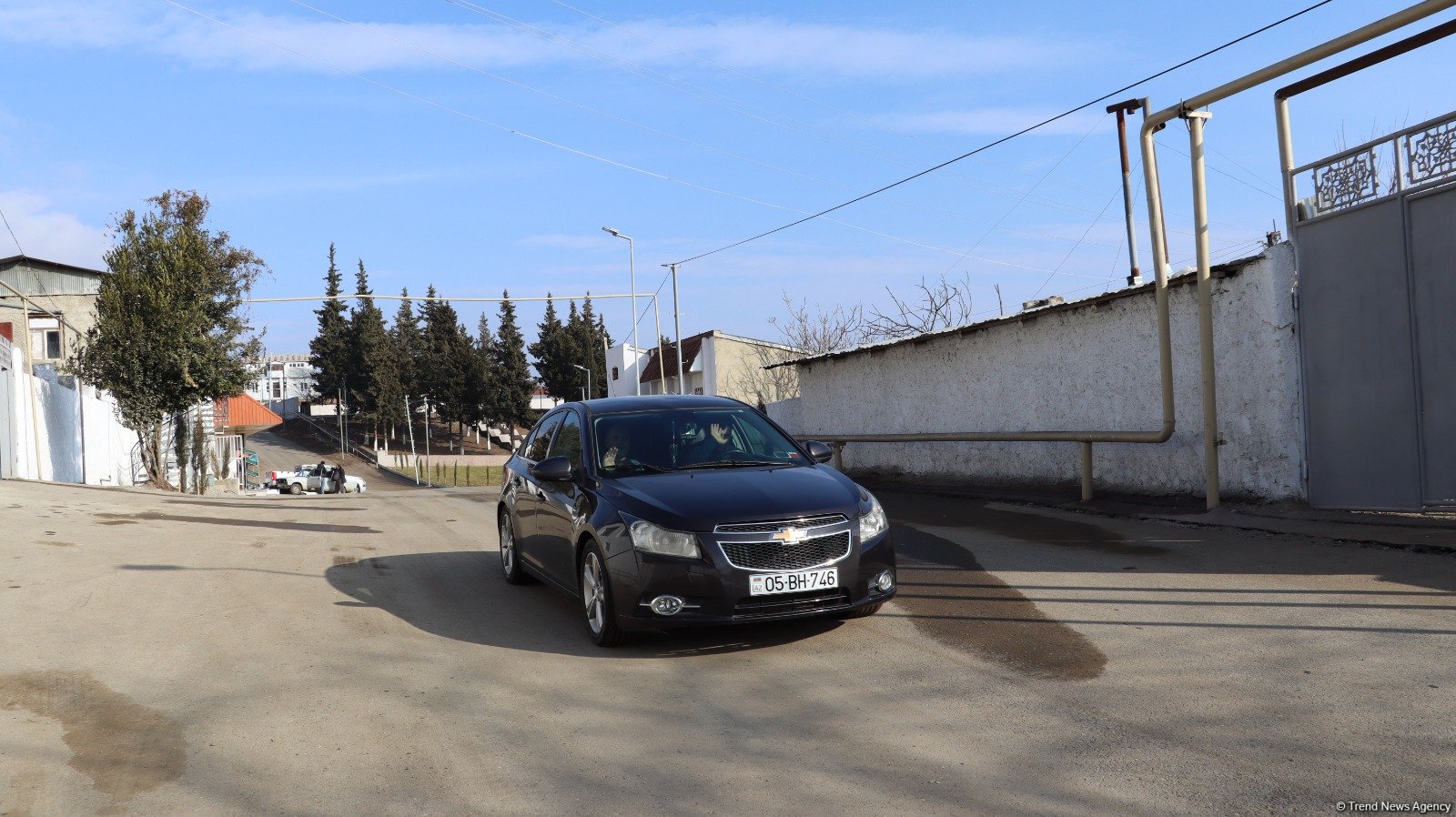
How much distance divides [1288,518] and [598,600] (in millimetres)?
7061

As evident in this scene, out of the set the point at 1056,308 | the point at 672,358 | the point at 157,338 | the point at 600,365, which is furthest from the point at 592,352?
the point at 1056,308

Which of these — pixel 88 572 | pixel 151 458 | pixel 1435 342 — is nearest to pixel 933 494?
pixel 1435 342

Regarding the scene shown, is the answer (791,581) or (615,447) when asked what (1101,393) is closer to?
(615,447)

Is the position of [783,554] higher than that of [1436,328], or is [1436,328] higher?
[1436,328]

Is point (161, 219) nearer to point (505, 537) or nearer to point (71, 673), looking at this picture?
point (505, 537)

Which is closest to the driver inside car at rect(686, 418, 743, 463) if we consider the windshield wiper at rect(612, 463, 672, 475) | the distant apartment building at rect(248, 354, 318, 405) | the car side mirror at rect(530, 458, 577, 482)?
the windshield wiper at rect(612, 463, 672, 475)

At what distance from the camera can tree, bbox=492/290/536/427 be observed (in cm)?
9012

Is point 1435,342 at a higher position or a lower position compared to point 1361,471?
higher

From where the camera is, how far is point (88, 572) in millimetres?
9789

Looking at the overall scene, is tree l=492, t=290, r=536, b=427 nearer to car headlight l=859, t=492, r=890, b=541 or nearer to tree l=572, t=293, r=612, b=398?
tree l=572, t=293, r=612, b=398

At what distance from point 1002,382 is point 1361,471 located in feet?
21.0

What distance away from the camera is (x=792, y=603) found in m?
6.47

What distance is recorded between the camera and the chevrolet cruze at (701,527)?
21.1 feet

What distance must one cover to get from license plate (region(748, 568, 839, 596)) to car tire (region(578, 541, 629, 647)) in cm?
92
